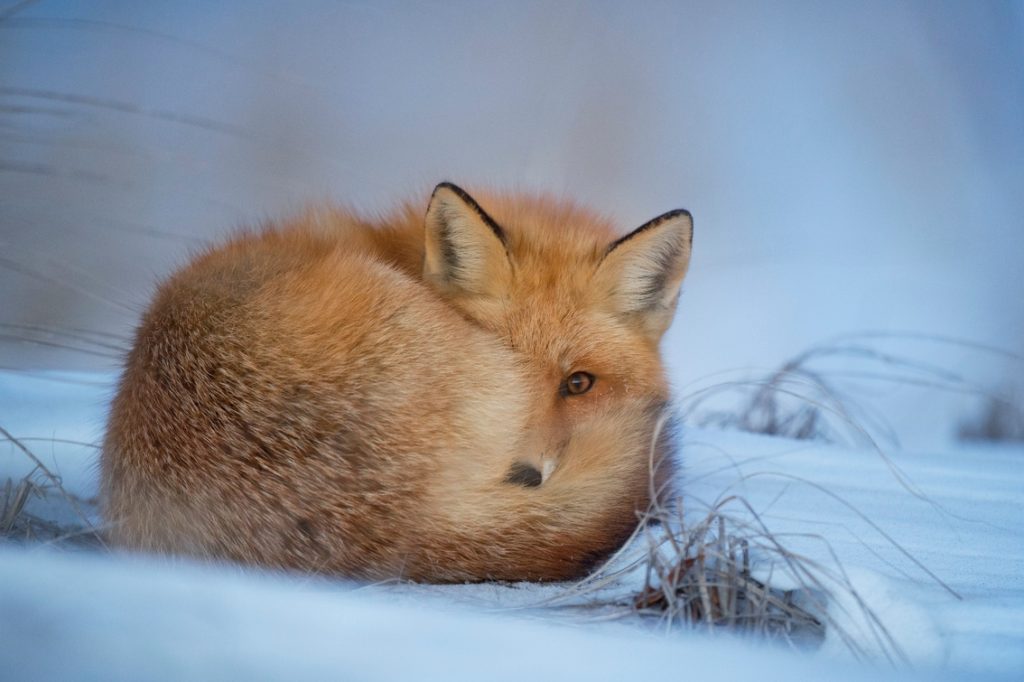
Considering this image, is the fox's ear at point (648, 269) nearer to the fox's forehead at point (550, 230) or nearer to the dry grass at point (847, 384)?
the fox's forehead at point (550, 230)

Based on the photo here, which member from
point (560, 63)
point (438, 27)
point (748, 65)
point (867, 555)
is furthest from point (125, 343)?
point (748, 65)

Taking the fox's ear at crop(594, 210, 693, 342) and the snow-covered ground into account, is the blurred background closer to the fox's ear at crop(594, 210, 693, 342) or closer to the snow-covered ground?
the fox's ear at crop(594, 210, 693, 342)

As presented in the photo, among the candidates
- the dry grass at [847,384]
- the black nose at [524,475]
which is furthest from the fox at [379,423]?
the dry grass at [847,384]

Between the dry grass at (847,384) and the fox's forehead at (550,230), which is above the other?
the fox's forehead at (550,230)

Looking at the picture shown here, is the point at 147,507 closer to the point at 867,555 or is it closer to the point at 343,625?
the point at 343,625

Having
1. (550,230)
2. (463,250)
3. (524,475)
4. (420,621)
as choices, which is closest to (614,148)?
(550,230)

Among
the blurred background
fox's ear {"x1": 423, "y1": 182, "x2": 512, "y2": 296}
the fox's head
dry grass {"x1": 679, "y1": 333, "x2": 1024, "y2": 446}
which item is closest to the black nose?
the fox's head

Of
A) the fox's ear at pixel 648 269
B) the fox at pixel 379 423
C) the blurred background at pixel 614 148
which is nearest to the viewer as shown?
the fox at pixel 379 423
